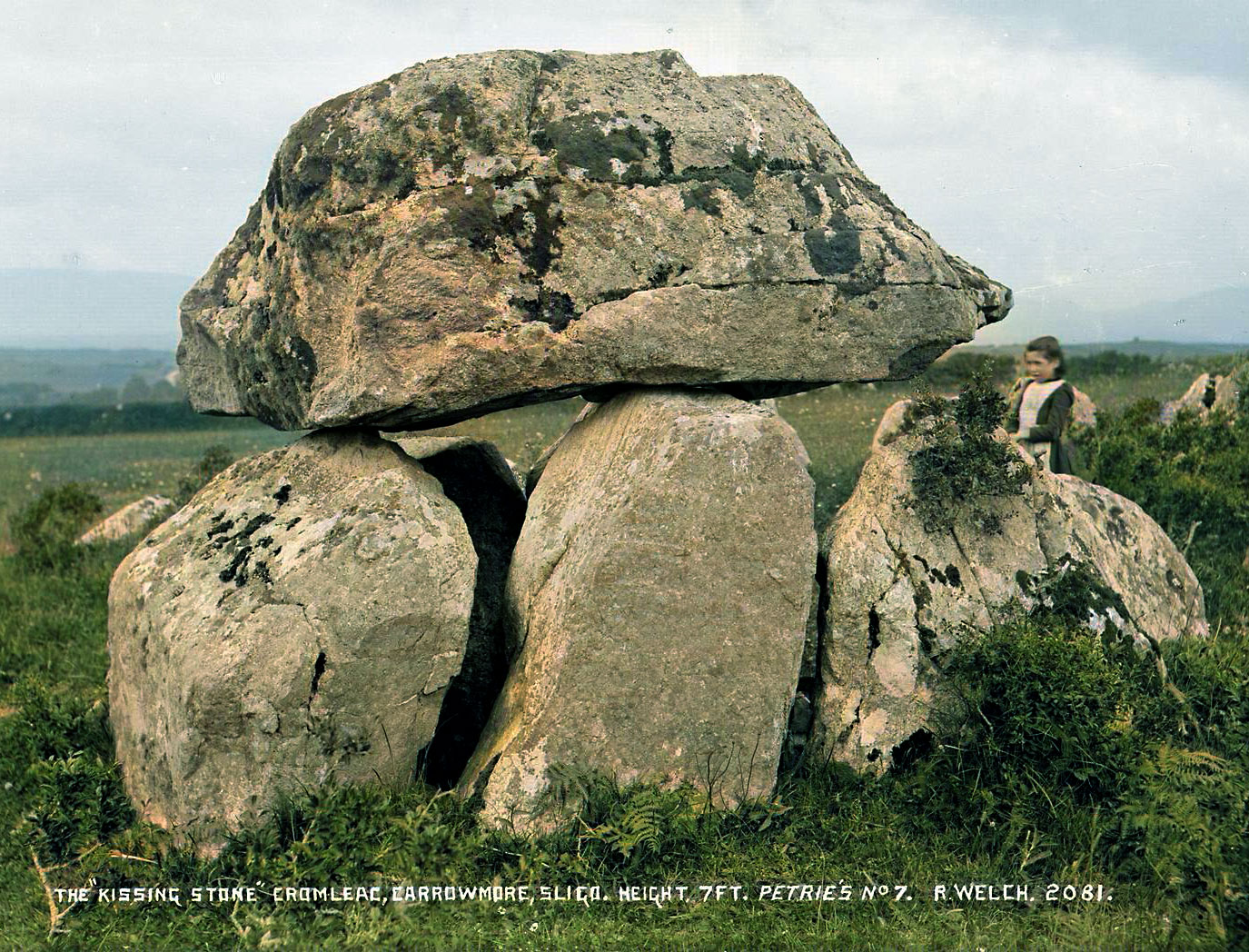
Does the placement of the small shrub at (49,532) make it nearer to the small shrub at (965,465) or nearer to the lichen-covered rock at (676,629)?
the lichen-covered rock at (676,629)

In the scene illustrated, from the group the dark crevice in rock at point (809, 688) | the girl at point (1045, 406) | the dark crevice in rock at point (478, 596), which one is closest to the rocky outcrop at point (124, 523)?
the dark crevice in rock at point (478, 596)

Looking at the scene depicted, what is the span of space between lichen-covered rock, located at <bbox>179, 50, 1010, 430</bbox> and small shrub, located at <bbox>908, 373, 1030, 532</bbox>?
0.49 metres

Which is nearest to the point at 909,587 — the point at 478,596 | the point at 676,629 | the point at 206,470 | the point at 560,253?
the point at 676,629

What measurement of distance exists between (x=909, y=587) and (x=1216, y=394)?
10.6 meters

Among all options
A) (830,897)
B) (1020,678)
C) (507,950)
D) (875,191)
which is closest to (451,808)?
(507,950)

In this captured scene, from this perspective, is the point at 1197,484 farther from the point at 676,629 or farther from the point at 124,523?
the point at 124,523

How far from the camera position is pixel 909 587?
687 cm

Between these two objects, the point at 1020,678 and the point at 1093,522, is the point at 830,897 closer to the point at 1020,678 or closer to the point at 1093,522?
the point at 1020,678

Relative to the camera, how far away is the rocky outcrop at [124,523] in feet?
44.3

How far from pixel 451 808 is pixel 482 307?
2993 mm

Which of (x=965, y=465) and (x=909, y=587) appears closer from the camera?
(x=909, y=587)

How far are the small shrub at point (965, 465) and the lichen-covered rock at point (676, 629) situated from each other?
3.69 ft

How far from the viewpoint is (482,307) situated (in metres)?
6.51

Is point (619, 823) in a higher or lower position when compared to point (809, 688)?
lower
